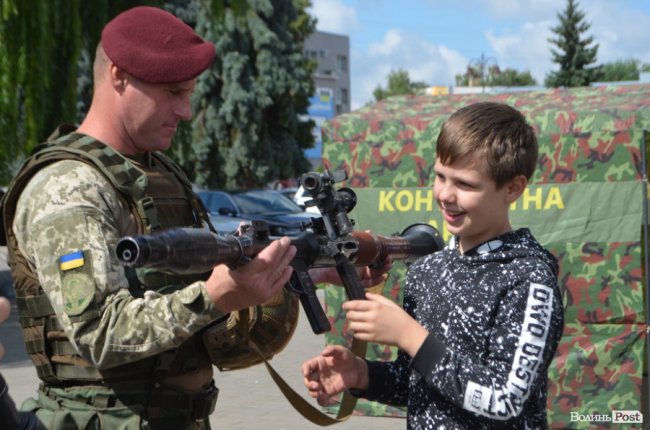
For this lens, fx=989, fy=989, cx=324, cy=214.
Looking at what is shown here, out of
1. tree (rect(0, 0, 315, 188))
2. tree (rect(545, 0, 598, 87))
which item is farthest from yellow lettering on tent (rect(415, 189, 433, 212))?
tree (rect(545, 0, 598, 87))

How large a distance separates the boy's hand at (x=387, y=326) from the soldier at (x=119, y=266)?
22 cm

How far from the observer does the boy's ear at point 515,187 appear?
2.57 meters

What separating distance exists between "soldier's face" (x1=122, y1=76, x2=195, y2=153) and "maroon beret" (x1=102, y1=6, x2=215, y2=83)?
0.06 m

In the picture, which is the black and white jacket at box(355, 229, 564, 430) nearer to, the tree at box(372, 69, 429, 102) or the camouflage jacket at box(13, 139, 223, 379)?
the camouflage jacket at box(13, 139, 223, 379)

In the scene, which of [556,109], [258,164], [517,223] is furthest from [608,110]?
[258,164]

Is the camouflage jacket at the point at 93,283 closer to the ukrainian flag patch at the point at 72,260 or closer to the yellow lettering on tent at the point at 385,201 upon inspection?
the ukrainian flag patch at the point at 72,260

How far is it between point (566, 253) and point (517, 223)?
1.29 ft

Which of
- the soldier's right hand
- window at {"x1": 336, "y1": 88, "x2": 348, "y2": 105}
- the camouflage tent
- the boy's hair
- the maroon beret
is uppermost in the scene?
the maroon beret

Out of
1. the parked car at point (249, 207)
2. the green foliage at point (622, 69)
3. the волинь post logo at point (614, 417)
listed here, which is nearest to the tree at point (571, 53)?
the green foliage at point (622, 69)

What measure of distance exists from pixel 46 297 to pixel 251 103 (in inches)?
1171

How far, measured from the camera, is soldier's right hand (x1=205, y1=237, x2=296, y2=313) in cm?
229

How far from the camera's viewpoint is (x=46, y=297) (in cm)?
270

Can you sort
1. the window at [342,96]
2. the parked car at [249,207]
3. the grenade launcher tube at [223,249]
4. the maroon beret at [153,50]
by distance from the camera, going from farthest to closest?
the window at [342,96] < the parked car at [249,207] < the maroon beret at [153,50] < the grenade launcher tube at [223,249]

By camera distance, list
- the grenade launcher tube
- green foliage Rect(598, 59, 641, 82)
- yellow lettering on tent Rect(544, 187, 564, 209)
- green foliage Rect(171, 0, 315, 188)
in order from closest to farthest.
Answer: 1. the grenade launcher tube
2. yellow lettering on tent Rect(544, 187, 564, 209)
3. green foliage Rect(171, 0, 315, 188)
4. green foliage Rect(598, 59, 641, 82)
